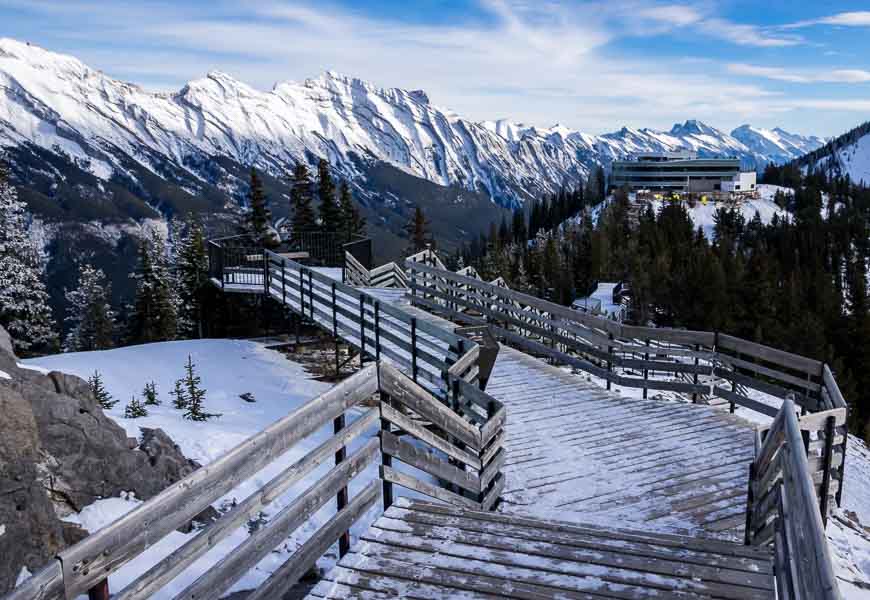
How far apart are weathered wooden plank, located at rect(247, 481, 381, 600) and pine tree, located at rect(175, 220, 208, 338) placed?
3560 centimetres

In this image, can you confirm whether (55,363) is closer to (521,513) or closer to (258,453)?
(521,513)

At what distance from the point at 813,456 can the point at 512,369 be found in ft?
21.0

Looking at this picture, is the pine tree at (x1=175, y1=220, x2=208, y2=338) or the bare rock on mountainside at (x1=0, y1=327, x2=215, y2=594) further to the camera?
the pine tree at (x1=175, y1=220, x2=208, y2=338)

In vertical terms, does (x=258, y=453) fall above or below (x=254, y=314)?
above

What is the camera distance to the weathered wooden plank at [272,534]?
135 inches

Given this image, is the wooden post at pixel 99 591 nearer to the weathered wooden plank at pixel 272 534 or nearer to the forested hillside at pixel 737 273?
the weathered wooden plank at pixel 272 534

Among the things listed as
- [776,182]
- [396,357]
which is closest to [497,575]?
[396,357]

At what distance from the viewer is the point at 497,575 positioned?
14.7 ft

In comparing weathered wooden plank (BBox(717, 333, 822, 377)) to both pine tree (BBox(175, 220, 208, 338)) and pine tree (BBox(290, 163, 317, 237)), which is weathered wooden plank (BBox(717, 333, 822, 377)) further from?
pine tree (BBox(290, 163, 317, 237))

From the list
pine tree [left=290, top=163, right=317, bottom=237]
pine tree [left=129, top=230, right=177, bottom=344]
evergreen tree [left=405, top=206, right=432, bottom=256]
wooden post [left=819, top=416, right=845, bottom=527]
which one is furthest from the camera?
evergreen tree [left=405, top=206, right=432, bottom=256]

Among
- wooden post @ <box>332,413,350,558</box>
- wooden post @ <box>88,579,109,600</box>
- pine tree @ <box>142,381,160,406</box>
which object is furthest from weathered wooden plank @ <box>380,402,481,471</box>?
pine tree @ <box>142,381,160,406</box>

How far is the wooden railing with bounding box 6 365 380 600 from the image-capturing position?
2707mm

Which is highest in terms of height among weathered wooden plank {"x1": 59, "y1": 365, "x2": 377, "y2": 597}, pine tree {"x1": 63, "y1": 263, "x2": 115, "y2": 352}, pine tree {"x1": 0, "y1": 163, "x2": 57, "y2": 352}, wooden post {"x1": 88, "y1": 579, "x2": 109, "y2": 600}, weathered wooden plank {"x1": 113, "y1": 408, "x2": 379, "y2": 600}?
weathered wooden plank {"x1": 59, "y1": 365, "x2": 377, "y2": 597}

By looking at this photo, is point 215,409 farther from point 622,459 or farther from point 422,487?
point 422,487
